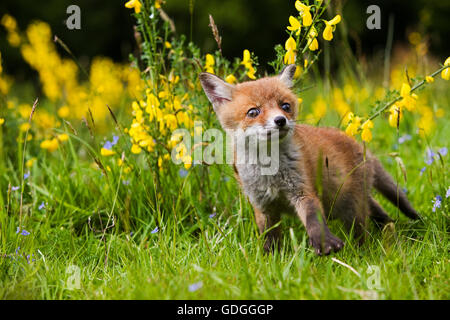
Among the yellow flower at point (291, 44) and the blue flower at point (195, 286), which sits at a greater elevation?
the yellow flower at point (291, 44)

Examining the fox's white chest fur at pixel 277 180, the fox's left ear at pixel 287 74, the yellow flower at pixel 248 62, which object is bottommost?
the fox's white chest fur at pixel 277 180

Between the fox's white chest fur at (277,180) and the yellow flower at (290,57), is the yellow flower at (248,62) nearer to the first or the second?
the yellow flower at (290,57)

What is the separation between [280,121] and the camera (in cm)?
272

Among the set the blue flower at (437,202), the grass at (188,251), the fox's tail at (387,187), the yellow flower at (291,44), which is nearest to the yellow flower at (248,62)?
the yellow flower at (291,44)

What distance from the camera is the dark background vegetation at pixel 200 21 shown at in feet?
42.7

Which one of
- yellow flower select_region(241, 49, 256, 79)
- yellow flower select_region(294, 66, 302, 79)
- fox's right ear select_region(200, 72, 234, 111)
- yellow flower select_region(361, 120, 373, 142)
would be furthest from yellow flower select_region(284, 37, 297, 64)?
yellow flower select_region(361, 120, 373, 142)

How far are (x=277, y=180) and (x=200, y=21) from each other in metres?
11.2

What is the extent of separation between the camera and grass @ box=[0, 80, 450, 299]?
2.29 m

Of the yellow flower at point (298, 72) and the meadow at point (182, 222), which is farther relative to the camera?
the yellow flower at point (298, 72)

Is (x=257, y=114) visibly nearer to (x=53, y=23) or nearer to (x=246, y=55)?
(x=246, y=55)

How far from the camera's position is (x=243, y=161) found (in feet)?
10.1

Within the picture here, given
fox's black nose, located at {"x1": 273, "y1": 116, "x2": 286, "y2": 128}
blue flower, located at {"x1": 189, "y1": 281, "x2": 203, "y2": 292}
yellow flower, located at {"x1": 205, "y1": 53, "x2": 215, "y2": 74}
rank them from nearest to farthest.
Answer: blue flower, located at {"x1": 189, "y1": 281, "x2": 203, "y2": 292}
fox's black nose, located at {"x1": 273, "y1": 116, "x2": 286, "y2": 128}
yellow flower, located at {"x1": 205, "y1": 53, "x2": 215, "y2": 74}

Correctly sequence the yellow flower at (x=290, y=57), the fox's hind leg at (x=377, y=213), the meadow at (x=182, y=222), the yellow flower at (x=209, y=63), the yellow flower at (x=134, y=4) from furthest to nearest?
1. the fox's hind leg at (x=377, y=213)
2. the yellow flower at (x=209, y=63)
3. the yellow flower at (x=134, y=4)
4. the yellow flower at (x=290, y=57)
5. the meadow at (x=182, y=222)

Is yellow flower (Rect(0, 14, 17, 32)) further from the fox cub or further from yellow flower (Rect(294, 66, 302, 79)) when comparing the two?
yellow flower (Rect(294, 66, 302, 79))
